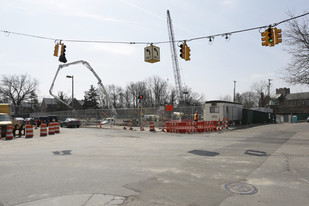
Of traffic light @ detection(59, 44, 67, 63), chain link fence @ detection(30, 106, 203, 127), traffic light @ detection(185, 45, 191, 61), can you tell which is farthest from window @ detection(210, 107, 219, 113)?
traffic light @ detection(59, 44, 67, 63)

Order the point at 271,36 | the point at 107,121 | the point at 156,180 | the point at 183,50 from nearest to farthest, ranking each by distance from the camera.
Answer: the point at 156,180, the point at 271,36, the point at 183,50, the point at 107,121

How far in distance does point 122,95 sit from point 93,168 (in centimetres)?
9191

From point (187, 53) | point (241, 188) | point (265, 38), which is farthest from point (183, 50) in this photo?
point (241, 188)

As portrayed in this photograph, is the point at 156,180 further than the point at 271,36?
No

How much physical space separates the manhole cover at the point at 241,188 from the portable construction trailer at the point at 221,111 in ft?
67.5

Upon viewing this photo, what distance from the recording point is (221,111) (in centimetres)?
2470

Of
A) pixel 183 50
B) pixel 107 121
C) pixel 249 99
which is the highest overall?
pixel 249 99

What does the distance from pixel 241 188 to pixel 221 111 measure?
20.9 meters

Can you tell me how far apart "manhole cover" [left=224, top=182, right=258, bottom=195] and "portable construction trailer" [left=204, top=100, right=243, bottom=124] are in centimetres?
2058

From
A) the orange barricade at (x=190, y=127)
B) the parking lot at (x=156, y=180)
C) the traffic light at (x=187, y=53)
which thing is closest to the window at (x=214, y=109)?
the orange barricade at (x=190, y=127)

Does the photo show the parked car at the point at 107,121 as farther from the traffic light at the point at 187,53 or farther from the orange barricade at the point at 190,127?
the traffic light at the point at 187,53

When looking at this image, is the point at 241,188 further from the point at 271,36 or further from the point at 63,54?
the point at 63,54

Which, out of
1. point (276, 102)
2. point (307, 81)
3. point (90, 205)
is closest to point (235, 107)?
point (307, 81)

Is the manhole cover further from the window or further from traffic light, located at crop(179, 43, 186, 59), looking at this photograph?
the window
